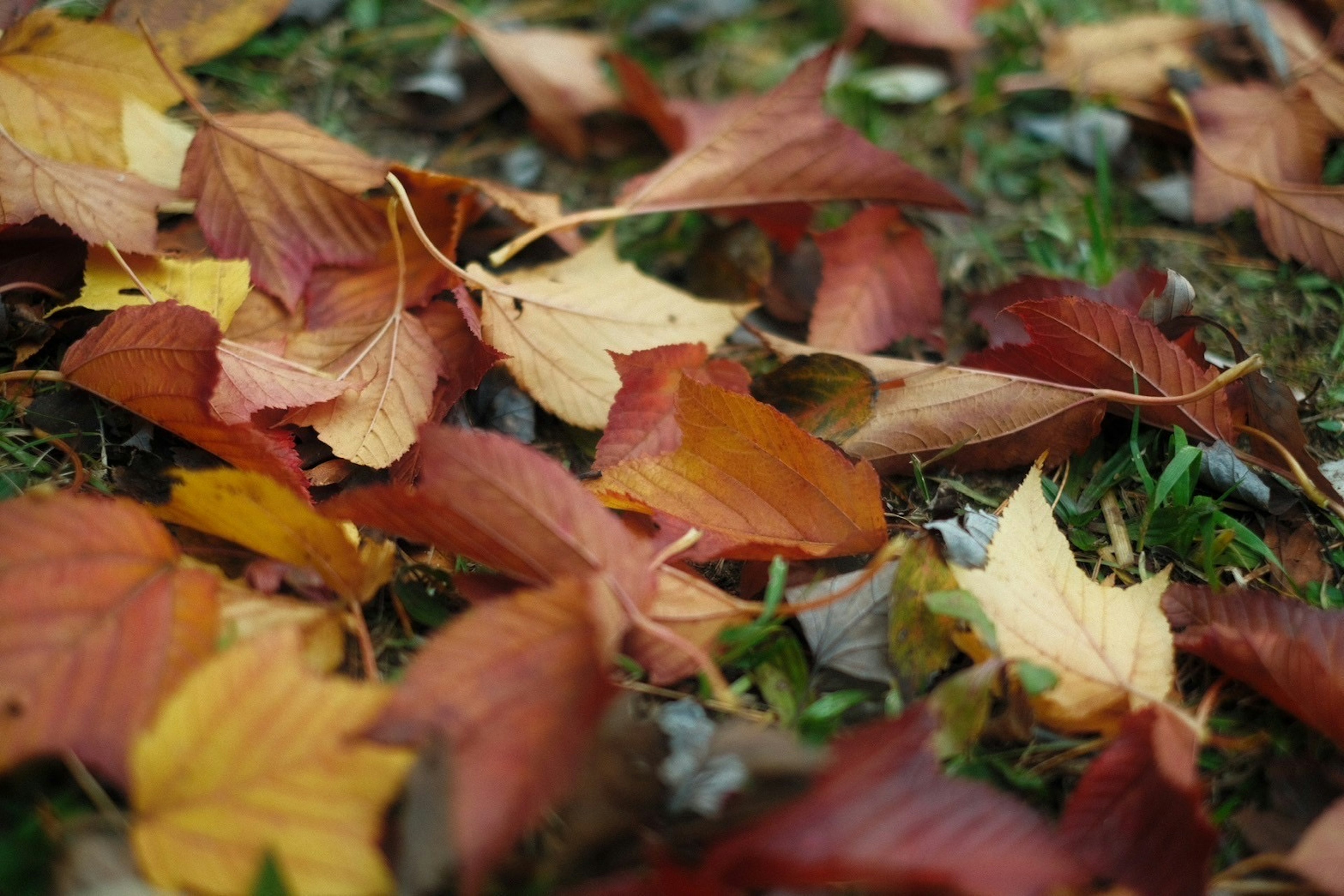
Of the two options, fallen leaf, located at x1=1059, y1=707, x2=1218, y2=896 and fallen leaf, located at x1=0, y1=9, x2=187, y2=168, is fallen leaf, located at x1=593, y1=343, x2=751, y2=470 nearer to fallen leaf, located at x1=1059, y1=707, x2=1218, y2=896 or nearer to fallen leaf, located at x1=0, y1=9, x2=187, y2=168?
fallen leaf, located at x1=1059, y1=707, x2=1218, y2=896

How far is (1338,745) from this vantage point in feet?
2.99

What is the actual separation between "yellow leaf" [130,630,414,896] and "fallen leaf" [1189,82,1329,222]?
4.73ft

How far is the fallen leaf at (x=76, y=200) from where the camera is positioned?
3.62 ft

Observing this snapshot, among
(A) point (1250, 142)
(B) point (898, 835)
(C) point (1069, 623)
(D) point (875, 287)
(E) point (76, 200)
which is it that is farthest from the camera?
(A) point (1250, 142)

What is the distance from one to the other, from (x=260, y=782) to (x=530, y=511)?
0.30m

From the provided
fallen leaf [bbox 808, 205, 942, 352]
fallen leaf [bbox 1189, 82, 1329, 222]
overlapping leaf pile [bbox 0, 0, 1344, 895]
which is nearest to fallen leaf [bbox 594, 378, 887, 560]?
overlapping leaf pile [bbox 0, 0, 1344, 895]

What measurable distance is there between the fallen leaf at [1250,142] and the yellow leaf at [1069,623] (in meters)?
0.80

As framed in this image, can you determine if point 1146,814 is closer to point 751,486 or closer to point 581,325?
point 751,486

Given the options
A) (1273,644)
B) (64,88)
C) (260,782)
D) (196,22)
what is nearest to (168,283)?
(64,88)

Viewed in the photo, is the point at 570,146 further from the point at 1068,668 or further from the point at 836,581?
the point at 1068,668

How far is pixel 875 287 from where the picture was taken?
1.35m

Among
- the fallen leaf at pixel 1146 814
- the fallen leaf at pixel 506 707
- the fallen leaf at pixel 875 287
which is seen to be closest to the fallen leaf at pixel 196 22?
the fallen leaf at pixel 875 287

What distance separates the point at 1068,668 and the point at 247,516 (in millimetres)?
808

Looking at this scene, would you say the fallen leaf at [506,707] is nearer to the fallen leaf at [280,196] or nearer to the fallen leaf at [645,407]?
the fallen leaf at [645,407]
